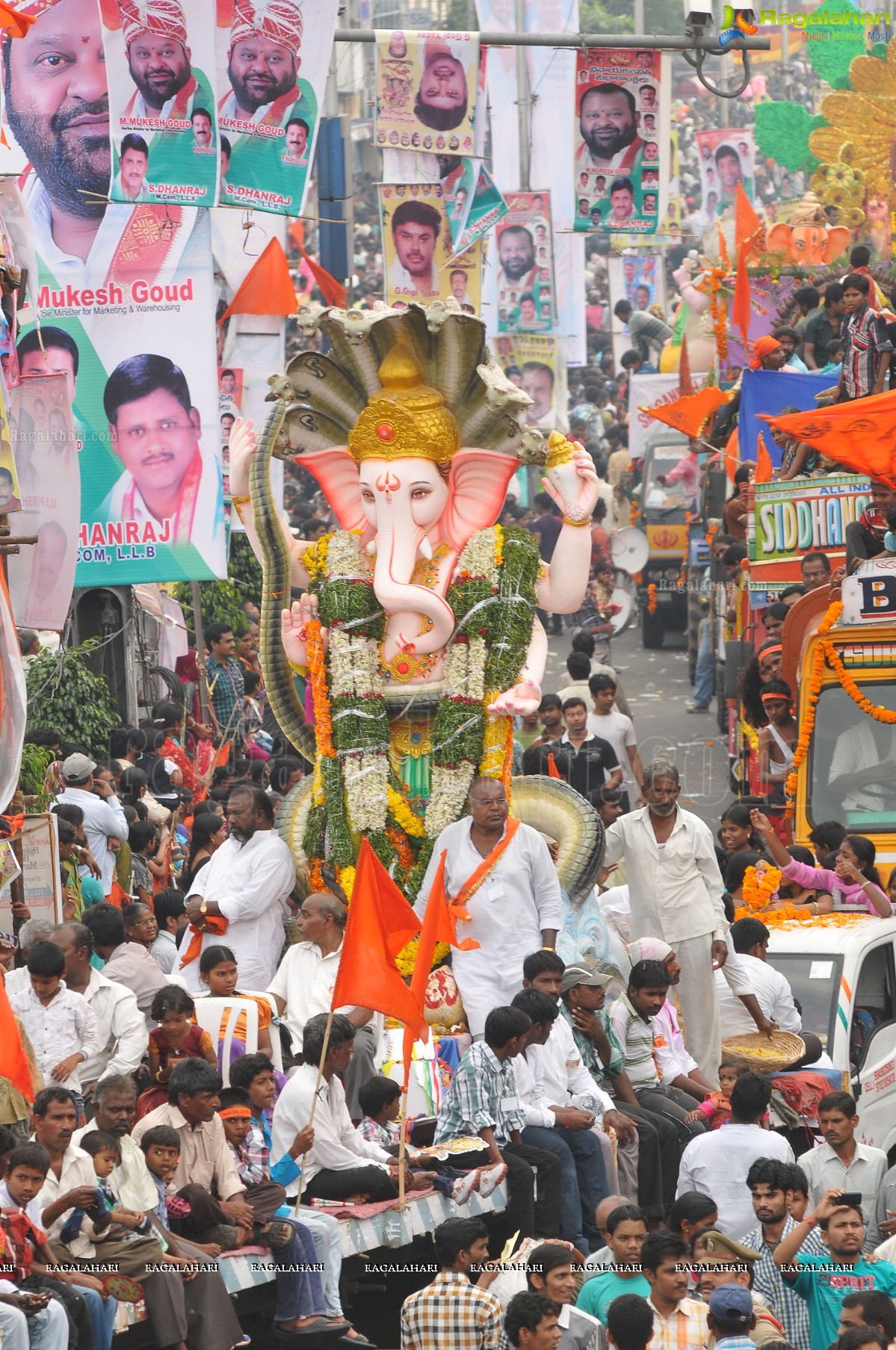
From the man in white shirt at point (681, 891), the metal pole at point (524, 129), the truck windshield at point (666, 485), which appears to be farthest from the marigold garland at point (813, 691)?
the metal pole at point (524, 129)

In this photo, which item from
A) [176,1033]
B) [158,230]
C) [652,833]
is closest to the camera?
[176,1033]

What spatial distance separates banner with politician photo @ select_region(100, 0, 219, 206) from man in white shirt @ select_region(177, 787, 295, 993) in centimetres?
598

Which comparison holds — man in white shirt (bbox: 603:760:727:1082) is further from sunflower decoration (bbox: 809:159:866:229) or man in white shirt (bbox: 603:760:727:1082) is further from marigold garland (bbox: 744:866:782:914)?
sunflower decoration (bbox: 809:159:866:229)

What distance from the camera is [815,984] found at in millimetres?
13242

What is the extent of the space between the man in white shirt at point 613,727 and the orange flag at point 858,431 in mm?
2116

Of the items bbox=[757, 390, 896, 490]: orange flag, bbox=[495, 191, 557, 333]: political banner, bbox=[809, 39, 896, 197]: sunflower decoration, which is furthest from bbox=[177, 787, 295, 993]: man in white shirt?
bbox=[809, 39, 896, 197]: sunflower decoration

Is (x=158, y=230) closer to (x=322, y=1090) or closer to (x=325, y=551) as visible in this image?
(x=325, y=551)

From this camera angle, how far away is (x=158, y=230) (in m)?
17.6

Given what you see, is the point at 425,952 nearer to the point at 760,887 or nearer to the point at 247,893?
the point at 247,893

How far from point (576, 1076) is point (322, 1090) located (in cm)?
146

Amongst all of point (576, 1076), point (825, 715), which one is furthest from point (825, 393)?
point (576, 1076)

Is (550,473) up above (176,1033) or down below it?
above

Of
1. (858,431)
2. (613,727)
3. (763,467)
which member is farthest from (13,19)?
(763,467)

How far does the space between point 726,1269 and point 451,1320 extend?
45.7 inches
